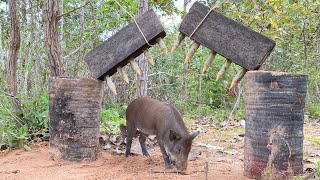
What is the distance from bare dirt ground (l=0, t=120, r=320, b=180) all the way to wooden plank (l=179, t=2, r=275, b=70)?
1.10 metres

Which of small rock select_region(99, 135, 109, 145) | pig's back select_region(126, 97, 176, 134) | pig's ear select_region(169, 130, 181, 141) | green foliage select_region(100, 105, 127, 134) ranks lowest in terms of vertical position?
small rock select_region(99, 135, 109, 145)

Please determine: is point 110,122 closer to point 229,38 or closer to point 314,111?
point 229,38

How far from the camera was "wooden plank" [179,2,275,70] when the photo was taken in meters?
5.11

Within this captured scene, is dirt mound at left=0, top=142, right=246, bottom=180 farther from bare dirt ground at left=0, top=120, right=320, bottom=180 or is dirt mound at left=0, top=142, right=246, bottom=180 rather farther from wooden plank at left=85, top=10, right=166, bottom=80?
wooden plank at left=85, top=10, right=166, bottom=80

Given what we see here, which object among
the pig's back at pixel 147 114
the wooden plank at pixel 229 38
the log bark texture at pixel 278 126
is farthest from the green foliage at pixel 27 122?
the log bark texture at pixel 278 126

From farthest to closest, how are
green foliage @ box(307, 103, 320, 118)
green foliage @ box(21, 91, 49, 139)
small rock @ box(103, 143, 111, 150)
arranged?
green foliage @ box(307, 103, 320, 118), green foliage @ box(21, 91, 49, 139), small rock @ box(103, 143, 111, 150)

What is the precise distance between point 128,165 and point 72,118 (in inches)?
44.7

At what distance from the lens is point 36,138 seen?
7.32 metres

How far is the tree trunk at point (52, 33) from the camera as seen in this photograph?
6.76m

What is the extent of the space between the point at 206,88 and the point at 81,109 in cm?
942

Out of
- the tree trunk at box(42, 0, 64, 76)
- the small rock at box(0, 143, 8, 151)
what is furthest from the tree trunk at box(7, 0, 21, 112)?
the tree trunk at box(42, 0, 64, 76)

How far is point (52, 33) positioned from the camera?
6855mm

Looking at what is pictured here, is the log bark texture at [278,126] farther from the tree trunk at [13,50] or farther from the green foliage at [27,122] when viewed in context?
the tree trunk at [13,50]

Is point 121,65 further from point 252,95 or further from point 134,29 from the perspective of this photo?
point 252,95
